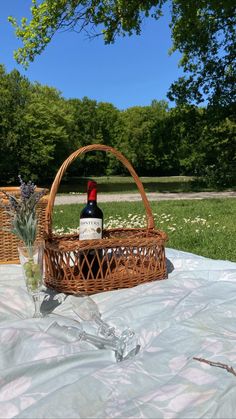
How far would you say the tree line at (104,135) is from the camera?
18484mm

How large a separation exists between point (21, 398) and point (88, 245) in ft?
3.55

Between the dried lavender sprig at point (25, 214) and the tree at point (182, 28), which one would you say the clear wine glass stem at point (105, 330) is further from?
the tree at point (182, 28)

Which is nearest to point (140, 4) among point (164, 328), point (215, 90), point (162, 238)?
point (215, 90)

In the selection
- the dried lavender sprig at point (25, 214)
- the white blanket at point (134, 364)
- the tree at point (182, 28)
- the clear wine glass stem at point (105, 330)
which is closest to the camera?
the white blanket at point (134, 364)

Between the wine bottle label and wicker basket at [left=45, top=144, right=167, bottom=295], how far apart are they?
0.19 feet

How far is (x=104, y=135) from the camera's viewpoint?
172 feet

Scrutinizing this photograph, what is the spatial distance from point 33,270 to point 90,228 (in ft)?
1.77

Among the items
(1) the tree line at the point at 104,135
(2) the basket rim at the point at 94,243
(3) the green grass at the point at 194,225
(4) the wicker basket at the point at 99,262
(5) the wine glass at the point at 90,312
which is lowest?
(3) the green grass at the point at 194,225

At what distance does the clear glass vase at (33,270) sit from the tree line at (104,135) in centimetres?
1585

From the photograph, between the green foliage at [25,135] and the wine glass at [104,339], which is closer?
the wine glass at [104,339]

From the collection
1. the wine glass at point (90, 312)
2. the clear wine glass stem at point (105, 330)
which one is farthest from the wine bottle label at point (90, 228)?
the clear wine glass stem at point (105, 330)

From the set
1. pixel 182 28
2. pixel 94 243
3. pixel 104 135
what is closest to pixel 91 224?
pixel 94 243

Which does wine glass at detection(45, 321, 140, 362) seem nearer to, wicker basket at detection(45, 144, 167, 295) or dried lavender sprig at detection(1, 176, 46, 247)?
dried lavender sprig at detection(1, 176, 46, 247)

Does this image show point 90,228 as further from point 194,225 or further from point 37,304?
point 194,225
